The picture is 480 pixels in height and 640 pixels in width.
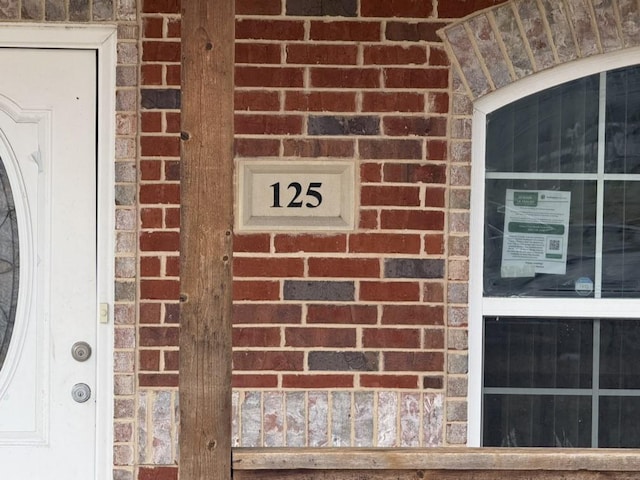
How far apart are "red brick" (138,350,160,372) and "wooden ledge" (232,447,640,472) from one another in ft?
3.44

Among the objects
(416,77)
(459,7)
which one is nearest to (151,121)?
(416,77)

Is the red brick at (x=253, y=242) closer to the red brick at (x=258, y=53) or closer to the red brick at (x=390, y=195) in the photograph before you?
→ the red brick at (x=390, y=195)

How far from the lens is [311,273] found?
3.64 metres

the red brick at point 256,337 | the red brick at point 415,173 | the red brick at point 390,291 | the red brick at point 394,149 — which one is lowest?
the red brick at point 256,337

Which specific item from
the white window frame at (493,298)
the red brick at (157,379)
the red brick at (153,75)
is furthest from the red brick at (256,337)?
the red brick at (153,75)

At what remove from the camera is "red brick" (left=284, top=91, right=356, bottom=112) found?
11.9ft

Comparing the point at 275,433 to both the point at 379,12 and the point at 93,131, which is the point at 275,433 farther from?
the point at 379,12

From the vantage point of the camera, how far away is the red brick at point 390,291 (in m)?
3.65

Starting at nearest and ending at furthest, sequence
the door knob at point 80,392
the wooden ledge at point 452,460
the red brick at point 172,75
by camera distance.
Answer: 1. the wooden ledge at point 452,460
2. the red brick at point 172,75
3. the door knob at point 80,392

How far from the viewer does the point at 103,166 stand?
3682 millimetres

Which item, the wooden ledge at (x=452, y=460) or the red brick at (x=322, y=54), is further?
the red brick at (x=322, y=54)

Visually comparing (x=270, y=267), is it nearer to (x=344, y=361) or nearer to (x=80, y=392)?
(x=344, y=361)

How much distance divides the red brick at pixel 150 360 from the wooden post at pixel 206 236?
0.95 meters

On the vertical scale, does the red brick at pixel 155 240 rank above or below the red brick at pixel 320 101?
below
